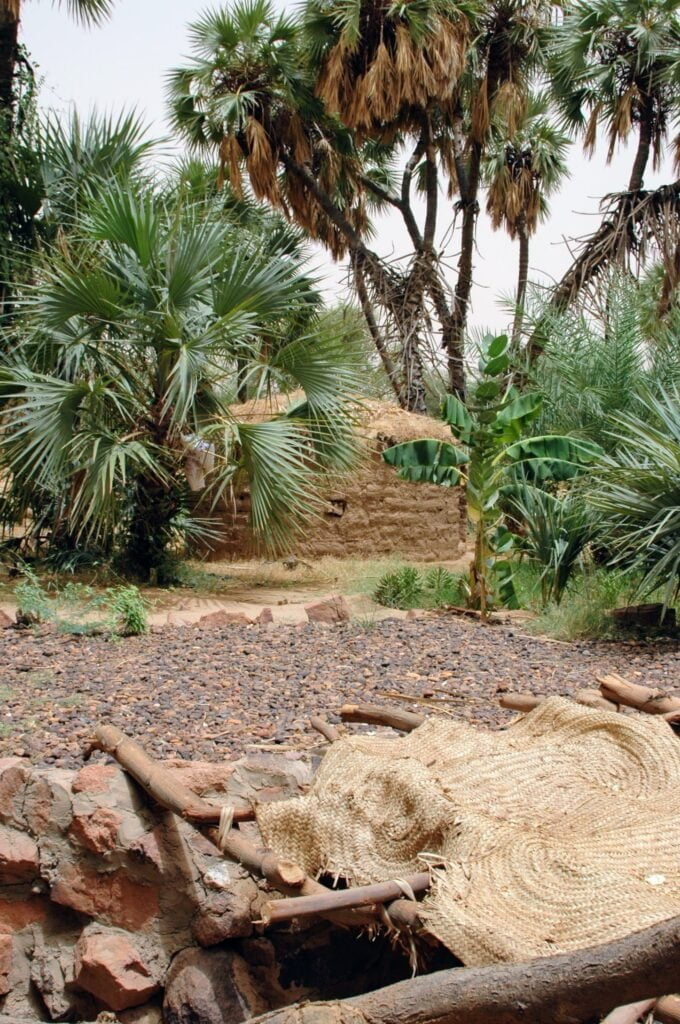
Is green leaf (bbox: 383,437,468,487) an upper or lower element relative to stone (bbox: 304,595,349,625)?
upper

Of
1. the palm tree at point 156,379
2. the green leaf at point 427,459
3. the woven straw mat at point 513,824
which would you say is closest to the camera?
the woven straw mat at point 513,824

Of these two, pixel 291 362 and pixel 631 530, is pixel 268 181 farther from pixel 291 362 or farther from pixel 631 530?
pixel 631 530

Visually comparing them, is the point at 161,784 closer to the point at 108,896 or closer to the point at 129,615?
the point at 108,896

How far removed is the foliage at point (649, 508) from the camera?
720 centimetres

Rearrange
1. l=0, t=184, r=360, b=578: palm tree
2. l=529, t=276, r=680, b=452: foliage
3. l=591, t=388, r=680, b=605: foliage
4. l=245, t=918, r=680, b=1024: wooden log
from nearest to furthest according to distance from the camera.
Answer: l=245, t=918, r=680, b=1024: wooden log → l=591, t=388, r=680, b=605: foliage → l=0, t=184, r=360, b=578: palm tree → l=529, t=276, r=680, b=452: foliage

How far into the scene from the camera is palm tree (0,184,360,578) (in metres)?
8.94

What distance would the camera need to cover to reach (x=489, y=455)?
8617mm

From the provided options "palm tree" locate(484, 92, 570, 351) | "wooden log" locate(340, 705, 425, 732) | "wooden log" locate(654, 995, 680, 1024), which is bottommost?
"wooden log" locate(654, 995, 680, 1024)

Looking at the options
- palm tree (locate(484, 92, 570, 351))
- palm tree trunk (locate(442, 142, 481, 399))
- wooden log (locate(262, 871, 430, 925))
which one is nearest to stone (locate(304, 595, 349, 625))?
wooden log (locate(262, 871, 430, 925))

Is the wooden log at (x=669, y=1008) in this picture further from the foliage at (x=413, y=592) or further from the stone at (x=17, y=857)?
the foliage at (x=413, y=592)

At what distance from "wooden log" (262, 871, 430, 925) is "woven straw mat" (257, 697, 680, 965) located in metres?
0.08

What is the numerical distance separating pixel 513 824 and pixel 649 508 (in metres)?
4.76

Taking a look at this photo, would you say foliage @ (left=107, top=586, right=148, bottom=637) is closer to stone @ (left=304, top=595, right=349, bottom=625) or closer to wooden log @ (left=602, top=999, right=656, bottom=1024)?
stone @ (left=304, top=595, right=349, bottom=625)

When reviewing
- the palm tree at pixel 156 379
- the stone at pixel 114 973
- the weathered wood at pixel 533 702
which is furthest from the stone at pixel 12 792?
the palm tree at pixel 156 379
